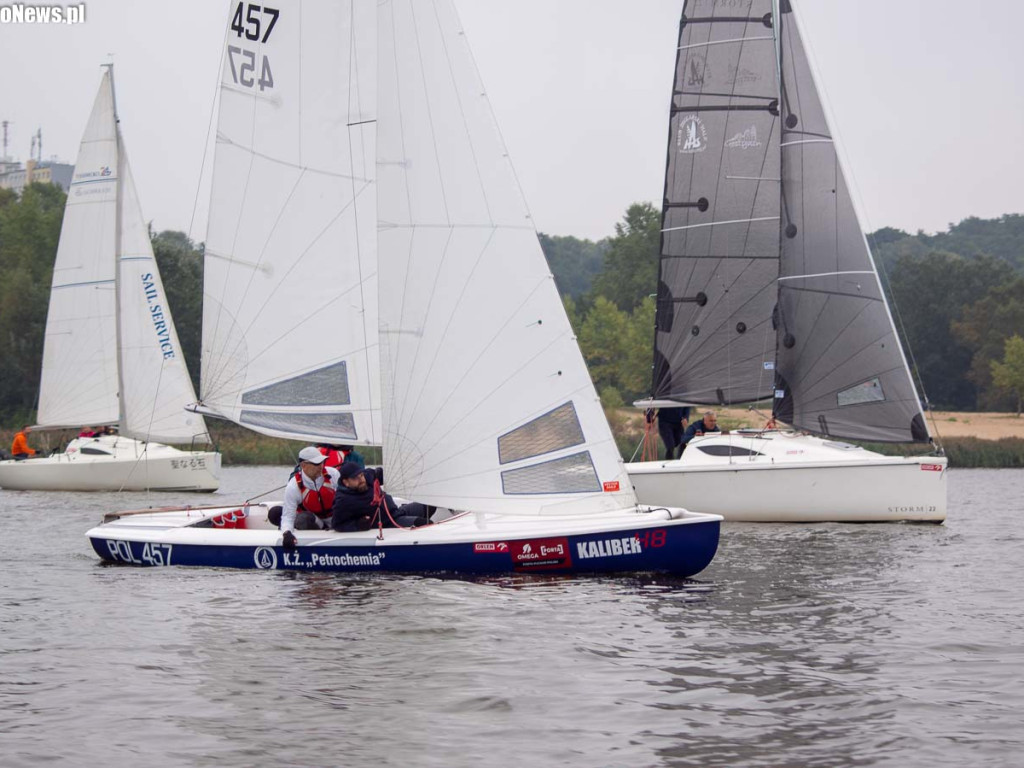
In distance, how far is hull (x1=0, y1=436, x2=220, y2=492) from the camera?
33.0 m

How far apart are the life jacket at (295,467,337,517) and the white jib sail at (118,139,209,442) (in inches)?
763

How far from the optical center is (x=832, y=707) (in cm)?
933

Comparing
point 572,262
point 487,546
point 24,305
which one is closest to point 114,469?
point 487,546

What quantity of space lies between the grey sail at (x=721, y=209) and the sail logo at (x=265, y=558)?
429 inches

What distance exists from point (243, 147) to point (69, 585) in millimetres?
5336

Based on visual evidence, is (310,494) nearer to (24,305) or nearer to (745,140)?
(745,140)

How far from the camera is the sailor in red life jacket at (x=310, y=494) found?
15.2 meters

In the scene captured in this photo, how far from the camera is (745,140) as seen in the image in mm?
23969

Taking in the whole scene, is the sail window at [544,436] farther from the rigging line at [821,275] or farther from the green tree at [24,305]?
the green tree at [24,305]

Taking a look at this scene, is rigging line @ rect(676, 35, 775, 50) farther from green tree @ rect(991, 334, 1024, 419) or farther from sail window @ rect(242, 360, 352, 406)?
green tree @ rect(991, 334, 1024, 419)

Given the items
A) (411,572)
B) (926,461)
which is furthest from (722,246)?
(411,572)

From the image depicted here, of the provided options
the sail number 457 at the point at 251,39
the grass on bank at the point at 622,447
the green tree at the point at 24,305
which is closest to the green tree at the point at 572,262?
the green tree at the point at 24,305

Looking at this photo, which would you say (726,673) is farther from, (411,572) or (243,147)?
(243,147)

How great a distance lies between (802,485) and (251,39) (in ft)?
35.3
